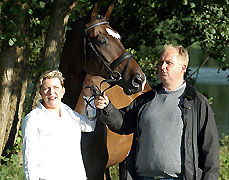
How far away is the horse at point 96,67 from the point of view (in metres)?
4.43

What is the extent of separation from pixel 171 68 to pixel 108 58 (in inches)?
44.3

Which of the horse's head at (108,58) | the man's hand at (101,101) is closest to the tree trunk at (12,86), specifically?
the horse's head at (108,58)

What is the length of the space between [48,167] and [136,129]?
806 mm

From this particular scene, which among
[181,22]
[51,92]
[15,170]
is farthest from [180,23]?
[51,92]

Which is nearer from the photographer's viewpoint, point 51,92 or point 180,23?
point 51,92

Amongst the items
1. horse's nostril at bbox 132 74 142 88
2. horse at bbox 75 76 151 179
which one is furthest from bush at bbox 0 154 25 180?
horse's nostril at bbox 132 74 142 88

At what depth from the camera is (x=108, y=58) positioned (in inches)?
180

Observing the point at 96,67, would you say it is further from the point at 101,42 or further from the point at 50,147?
the point at 50,147

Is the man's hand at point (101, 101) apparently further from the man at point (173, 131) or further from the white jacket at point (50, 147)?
the white jacket at point (50, 147)

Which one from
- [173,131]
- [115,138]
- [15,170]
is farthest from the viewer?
[15,170]

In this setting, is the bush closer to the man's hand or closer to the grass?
the grass

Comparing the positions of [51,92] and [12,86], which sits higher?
[12,86]

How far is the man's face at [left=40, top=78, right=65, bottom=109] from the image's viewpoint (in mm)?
3398

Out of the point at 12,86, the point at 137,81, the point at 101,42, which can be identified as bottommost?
the point at 137,81
